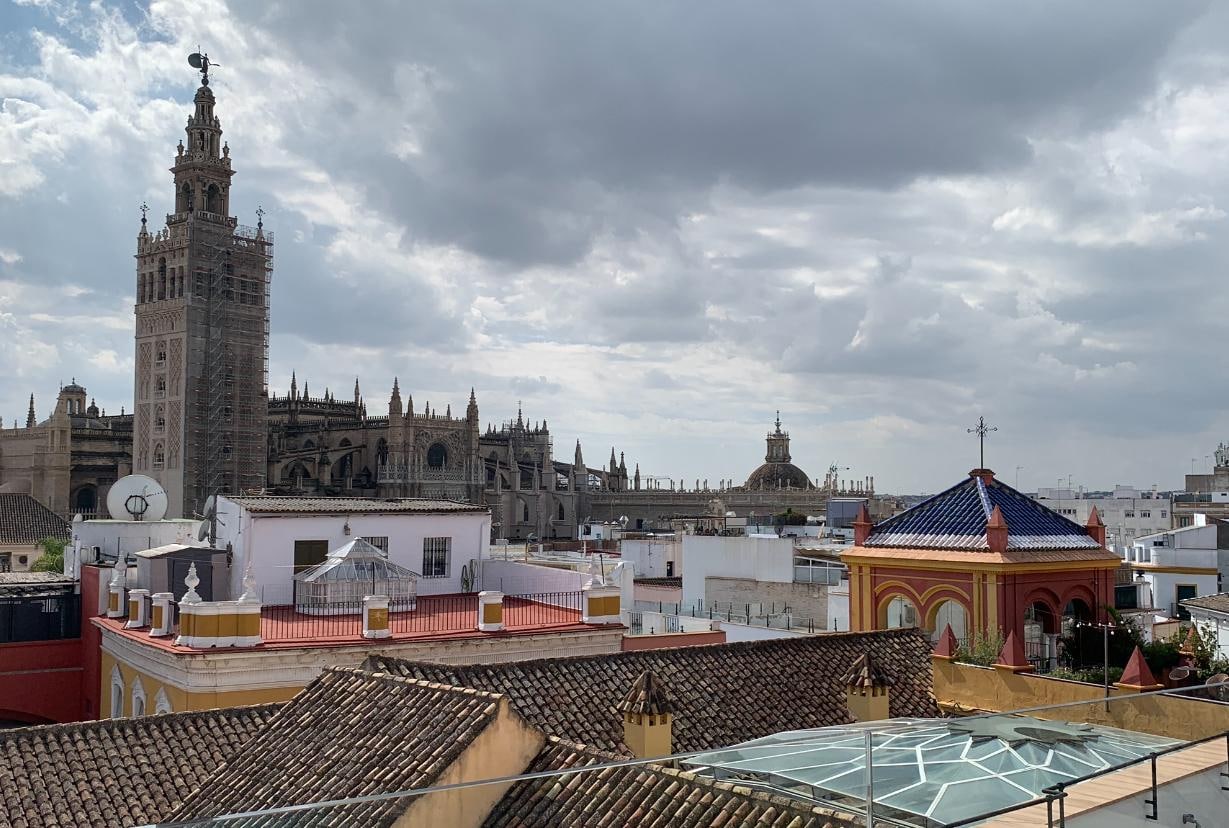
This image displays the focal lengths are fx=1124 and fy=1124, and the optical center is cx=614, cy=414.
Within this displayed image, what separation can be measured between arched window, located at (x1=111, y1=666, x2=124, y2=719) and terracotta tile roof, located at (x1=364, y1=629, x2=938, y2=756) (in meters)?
8.64

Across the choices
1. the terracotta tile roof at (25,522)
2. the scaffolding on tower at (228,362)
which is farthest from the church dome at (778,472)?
the terracotta tile roof at (25,522)

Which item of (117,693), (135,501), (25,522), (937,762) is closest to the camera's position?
(937,762)

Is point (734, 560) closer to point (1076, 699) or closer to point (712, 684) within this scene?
point (712, 684)

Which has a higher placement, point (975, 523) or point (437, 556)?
point (975, 523)

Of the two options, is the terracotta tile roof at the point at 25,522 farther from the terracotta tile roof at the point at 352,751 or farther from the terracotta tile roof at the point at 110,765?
the terracotta tile roof at the point at 352,751

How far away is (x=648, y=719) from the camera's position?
34.8 ft

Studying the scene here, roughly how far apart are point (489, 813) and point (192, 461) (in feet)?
228

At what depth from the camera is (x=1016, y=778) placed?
7.79 metres

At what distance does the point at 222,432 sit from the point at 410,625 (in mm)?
60100

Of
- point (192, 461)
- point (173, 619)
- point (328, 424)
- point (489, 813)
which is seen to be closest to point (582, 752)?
point (489, 813)

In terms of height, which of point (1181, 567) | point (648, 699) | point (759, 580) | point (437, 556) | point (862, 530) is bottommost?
point (1181, 567)

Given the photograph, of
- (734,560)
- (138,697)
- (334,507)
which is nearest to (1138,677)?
(138,697)

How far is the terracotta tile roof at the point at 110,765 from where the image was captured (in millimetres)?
10820

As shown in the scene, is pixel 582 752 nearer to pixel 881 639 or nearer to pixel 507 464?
pixel 881 639
